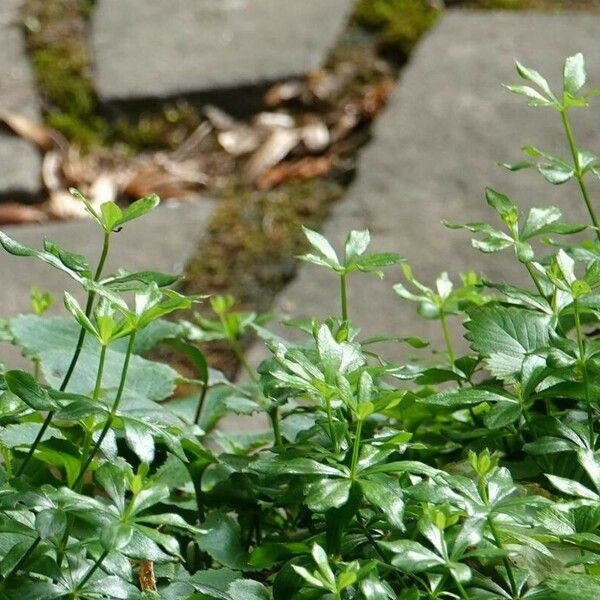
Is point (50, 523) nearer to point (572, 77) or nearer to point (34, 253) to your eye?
point (34, 253)

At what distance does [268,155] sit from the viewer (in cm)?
236

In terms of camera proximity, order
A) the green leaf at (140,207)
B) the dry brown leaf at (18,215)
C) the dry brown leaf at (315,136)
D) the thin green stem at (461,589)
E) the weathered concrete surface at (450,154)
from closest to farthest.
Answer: the thin green stem at (461,589) < the green leaf at (140,207) < the weathered concrete surface at (450,154) < the dry brown leaf at (18,215) < the dry brown leaf at (315,136)

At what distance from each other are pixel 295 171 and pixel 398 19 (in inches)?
19.6

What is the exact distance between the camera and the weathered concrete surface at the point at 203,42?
8.15ft

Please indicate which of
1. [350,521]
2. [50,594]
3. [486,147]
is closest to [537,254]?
[486,147]

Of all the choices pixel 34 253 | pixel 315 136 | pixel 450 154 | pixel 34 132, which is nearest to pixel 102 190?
pixel 34 132

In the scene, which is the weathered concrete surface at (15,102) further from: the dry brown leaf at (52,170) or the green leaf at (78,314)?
the green leaf at (78,314)

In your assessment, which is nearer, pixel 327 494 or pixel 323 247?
pixel 327 494

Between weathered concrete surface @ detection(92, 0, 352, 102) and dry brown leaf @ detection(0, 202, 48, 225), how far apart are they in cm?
31

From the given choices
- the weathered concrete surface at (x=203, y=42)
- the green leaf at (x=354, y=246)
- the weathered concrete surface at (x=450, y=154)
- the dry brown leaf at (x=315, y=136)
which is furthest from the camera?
the weathered concrete surface at (x=203, y=42)

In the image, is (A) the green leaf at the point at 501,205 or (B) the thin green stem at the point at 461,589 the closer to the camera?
(B) the thin green stem at the point at 461,589

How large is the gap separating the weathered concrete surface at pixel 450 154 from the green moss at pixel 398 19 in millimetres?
32

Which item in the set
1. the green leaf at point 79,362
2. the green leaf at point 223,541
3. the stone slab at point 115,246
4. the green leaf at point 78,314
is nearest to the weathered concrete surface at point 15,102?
the stone slab at point 115,246

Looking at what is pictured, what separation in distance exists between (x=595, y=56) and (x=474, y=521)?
1.97 meters
